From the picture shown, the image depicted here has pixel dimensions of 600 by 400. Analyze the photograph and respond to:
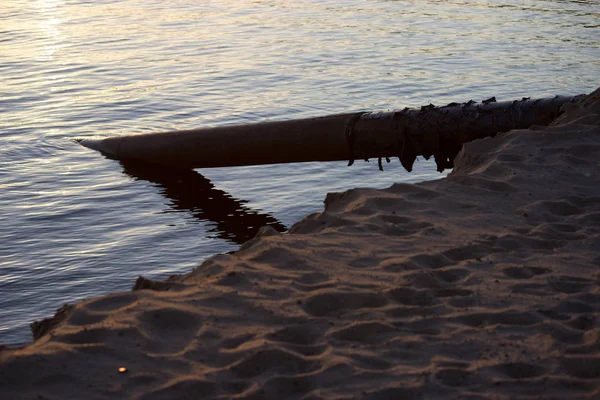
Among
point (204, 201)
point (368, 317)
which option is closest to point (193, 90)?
point (204, 201)

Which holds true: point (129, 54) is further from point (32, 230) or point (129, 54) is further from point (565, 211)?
point (565, 211)

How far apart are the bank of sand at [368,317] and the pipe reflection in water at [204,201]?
2845 mm

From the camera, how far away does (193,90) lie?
1429cm

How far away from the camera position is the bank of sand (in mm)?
4117

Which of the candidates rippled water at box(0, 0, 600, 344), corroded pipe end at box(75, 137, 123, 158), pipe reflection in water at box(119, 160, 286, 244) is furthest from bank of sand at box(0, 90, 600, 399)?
corroded pipe end at box(75, 137, 123, 158)

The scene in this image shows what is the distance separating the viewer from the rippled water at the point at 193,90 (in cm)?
863

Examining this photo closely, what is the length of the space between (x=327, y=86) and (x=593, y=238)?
8.78 metres

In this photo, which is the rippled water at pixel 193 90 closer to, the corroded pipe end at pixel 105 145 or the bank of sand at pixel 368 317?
the corroded pipe end at pixel 105 145

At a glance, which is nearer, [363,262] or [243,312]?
[243,312]

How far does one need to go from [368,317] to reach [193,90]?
10.1 meters

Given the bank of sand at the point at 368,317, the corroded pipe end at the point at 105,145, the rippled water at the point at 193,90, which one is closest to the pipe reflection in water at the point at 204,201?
the rippled water at the point at 193,90

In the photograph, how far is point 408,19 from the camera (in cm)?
1998

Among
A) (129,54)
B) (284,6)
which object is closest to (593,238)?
(129,54)

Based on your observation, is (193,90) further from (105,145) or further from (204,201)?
(204,201)
